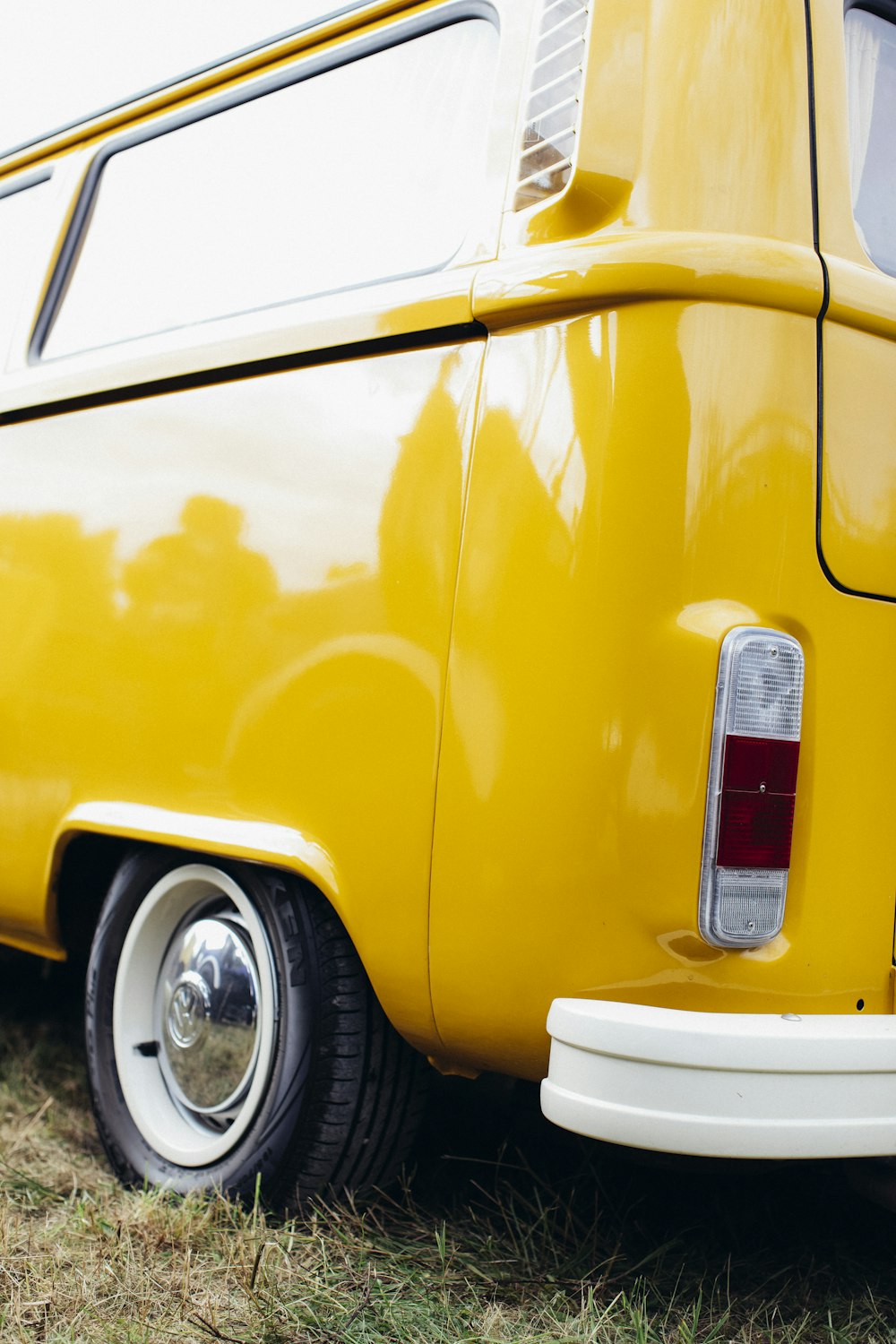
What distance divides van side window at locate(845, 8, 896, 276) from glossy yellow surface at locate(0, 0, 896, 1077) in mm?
67

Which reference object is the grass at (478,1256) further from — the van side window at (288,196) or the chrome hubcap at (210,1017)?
the van side window at (288,196)

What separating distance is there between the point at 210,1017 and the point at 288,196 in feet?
5.01

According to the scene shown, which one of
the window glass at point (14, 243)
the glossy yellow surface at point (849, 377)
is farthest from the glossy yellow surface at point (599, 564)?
the window glass at point (14, 243)

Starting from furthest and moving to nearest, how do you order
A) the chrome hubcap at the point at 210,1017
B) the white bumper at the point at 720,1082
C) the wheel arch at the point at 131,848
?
the chrome hubcap at the point at 210,1017 < the wheel arch at the point at 131,848 < the white bumper at the point at 720,1082

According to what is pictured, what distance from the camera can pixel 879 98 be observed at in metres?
1.96

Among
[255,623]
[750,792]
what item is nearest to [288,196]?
[255,623]

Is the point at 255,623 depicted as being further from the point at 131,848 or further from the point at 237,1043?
the point at 237,1043

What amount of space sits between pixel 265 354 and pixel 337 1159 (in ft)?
4.52

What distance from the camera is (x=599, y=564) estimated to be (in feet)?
5.56

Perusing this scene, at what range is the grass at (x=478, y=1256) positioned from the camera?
183 cm

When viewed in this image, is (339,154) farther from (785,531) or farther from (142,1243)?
(142,1243)

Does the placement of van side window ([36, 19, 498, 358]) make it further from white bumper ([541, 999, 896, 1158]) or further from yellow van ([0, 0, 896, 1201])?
white bumper ([541, 999, 896, 1158])

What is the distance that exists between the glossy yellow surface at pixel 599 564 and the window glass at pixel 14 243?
3.86 ft

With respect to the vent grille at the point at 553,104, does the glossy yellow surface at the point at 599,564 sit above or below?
below
